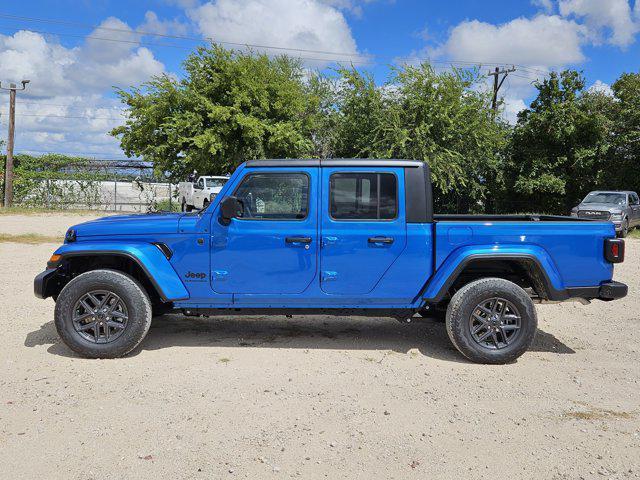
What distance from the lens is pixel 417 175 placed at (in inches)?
197

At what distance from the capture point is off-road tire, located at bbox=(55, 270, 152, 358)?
15.7 feet

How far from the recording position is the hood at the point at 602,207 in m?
18.3

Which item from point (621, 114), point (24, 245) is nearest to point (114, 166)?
point (24, 245)

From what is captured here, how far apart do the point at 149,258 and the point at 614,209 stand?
59.1ft

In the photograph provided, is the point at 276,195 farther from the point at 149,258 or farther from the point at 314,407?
the point at 314,407

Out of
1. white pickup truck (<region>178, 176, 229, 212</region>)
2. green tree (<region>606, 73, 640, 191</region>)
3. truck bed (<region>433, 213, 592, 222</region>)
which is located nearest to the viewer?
truck bed (<region>433, 213, 592, 222</region>)

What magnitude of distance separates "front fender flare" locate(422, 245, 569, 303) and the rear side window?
688 mm

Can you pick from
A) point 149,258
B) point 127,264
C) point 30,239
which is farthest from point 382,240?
point 30,239

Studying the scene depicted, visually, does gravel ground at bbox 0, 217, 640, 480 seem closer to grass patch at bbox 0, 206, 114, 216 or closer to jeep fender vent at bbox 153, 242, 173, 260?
jeep fender vent at bbox 153, 242, 173, 260

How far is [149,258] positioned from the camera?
480cm

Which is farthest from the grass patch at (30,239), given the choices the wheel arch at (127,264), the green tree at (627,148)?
the green tree at (627,148)

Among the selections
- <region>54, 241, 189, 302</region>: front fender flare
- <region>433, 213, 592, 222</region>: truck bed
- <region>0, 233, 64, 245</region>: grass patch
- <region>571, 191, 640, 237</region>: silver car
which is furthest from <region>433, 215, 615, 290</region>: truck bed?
<region>571, 191, 640, 237</region>: silver car

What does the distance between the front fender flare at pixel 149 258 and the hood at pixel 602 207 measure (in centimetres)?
1747

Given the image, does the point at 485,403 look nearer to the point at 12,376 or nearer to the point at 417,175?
the point at 417,175
